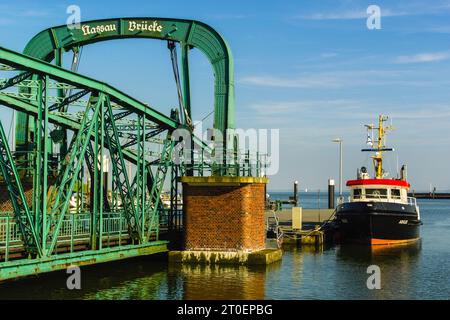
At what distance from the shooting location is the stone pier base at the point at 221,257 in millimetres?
28719

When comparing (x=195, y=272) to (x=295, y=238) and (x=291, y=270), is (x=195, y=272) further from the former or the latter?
(x=295, y=238)

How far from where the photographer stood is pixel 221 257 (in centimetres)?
2880

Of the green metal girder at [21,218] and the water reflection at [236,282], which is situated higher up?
the green metal girder at [21,218]

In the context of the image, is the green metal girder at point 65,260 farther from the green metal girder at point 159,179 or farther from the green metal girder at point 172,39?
the green metal girder at point 172,39

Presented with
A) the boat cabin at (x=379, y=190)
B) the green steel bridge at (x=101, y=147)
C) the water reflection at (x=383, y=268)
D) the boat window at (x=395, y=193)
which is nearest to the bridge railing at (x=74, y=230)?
the green steel bridge at (x=101, y=147)

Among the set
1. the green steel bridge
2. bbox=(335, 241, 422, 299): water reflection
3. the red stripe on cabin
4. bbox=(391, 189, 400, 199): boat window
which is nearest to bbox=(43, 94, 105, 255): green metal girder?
the green steel bridge

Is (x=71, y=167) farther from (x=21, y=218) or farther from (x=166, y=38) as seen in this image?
(x=166, y=38)

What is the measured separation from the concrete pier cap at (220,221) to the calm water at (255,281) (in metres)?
0.74

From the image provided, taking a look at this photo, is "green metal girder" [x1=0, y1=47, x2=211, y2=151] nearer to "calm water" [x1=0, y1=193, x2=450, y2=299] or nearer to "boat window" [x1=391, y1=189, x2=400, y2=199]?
"calm water" [x1=0, y1=193, x2=450, y2=299]

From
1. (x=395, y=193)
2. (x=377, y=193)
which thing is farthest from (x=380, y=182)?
(x=395, y=193)

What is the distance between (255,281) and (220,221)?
173 inches

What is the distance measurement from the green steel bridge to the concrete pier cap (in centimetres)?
121
